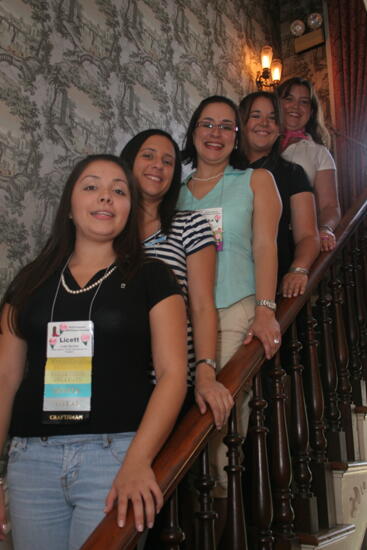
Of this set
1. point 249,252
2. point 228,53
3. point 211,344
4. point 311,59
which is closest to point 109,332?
point 211,344

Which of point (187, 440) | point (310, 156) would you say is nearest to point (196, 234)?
point (187, 440)

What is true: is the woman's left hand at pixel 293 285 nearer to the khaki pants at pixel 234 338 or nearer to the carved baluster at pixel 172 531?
the khaki pants at pixel 234 338

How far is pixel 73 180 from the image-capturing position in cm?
156

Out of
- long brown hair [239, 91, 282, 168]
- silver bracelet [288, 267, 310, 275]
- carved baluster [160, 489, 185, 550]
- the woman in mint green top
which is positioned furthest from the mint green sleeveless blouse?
carved baluster [160, 489, 185, 550]

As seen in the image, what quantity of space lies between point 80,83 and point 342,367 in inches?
78.0

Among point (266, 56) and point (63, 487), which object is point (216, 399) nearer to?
point (63, 487)

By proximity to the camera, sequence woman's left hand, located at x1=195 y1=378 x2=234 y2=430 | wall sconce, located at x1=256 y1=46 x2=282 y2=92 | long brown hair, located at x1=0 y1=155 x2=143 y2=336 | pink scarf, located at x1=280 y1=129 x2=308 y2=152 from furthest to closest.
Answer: wall sconce, located at x1=256 y1=46 x2=282 y2=92, pink scarf, located at x1=280 y1=129 x2=308 y2=152, long brown hair, located at x1=0 y1=155 x2=143 y2=336, woman's left hand, located at x1=195 y1=378 x2=234 y2=430

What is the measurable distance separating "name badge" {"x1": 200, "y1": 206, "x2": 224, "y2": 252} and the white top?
0.88 m

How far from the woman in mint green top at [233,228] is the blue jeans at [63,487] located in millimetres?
472

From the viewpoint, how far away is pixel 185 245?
1646mm

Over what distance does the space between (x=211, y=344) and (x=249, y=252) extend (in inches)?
16.8

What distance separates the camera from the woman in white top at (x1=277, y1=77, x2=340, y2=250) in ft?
8.07

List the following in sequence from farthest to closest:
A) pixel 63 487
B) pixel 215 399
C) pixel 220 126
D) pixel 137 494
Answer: pixel 220 126 < pixel 215 399 < pixel 63 487 < pixel 137 494

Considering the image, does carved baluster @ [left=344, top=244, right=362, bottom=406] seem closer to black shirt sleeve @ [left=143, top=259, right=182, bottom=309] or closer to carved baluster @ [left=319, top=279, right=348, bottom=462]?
carved baluster @ [left=319, top=279, right=348, bottom=462]
